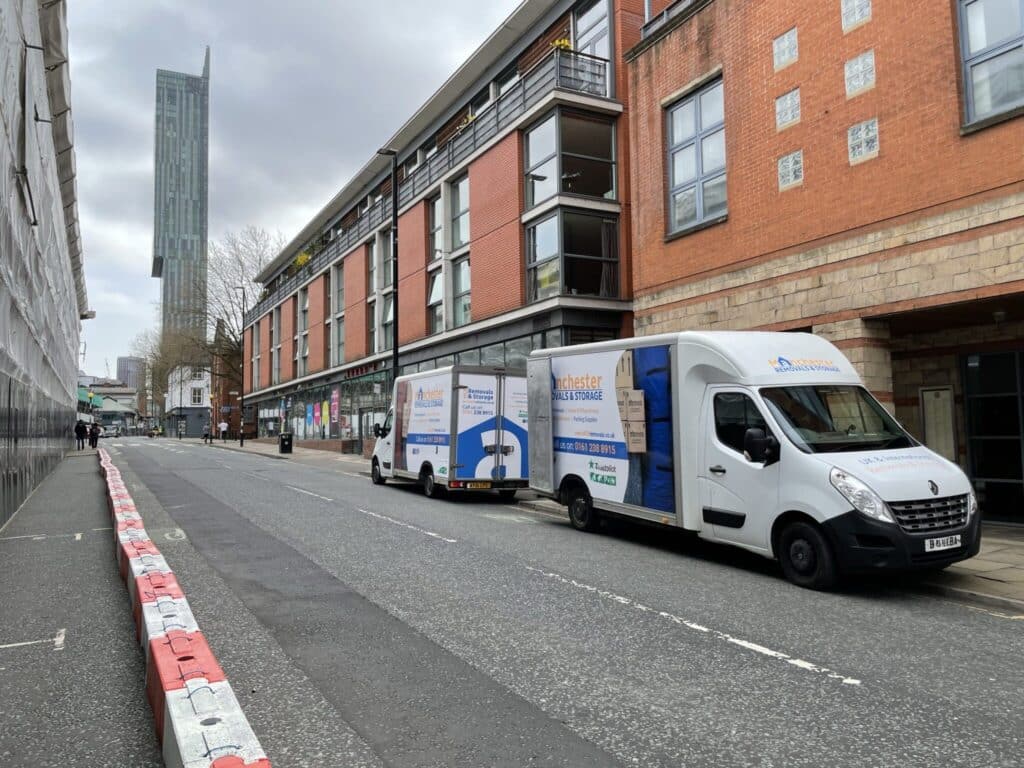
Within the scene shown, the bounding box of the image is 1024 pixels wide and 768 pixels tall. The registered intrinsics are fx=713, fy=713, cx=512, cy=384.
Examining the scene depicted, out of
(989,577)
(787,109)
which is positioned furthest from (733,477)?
(787,109)

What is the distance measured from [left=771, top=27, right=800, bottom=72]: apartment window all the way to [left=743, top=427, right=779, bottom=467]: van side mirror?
8524 millimetres

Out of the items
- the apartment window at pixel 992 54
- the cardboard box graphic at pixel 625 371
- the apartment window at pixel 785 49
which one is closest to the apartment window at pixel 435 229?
the apartment window at pixel 785 49

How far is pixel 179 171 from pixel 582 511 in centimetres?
17327

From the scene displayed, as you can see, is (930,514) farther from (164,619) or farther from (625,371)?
(164,619)

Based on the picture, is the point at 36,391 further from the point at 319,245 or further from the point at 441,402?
the point at 319,245

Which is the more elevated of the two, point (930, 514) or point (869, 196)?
point (869, 196)

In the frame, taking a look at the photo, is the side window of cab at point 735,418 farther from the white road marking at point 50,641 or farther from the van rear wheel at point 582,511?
the white road marking at point 50,641

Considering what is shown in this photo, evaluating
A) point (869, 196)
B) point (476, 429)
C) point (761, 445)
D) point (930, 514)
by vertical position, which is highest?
point (869, 196)

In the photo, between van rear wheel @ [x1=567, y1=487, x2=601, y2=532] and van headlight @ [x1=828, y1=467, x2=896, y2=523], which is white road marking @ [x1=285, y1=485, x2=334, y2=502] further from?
van headlight @ [x1=828, y1=467, x2=896, y2=523]

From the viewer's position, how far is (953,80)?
1007cm

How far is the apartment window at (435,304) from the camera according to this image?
26.9 metres

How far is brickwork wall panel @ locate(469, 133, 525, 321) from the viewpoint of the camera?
2169cm

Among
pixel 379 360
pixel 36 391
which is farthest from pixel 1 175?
pixel 379 360

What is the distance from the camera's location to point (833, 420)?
7.68m
